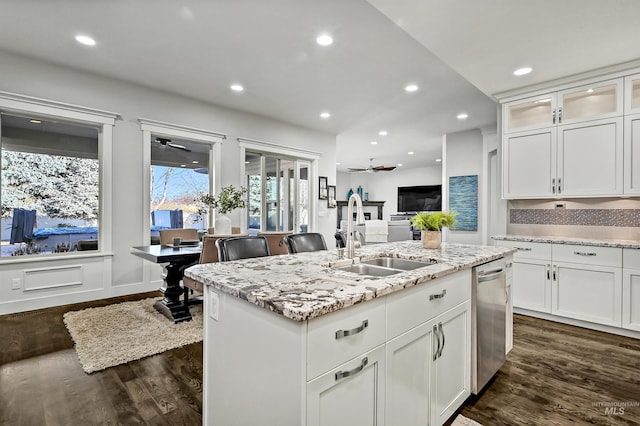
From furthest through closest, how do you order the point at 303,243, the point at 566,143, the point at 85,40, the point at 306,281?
the point at 566,143, the point at 85,40, the point at 303,243, the point at 306,281

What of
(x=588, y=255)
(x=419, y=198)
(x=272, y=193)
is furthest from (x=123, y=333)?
(x=419, y=198)

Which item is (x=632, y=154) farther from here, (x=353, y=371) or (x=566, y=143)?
(x=353, y=371)

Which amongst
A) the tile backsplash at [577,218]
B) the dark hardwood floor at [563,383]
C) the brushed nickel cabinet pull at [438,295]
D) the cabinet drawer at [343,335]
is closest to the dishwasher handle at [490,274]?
the brushed nickel cabinet pull at [438,295]

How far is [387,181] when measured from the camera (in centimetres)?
1254

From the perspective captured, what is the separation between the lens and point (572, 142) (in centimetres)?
326

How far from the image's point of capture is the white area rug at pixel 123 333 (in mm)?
2367

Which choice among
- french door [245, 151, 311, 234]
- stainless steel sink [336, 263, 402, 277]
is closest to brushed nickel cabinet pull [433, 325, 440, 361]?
stainless steel sink [336, 263, 402, 277]

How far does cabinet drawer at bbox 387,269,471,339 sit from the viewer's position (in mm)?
1242

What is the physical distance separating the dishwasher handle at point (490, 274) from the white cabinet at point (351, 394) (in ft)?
3.35

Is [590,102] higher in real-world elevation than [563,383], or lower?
higher

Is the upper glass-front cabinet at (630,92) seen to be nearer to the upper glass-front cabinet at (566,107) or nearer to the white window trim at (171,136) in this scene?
the upper glass-front cabinet at (566,107)

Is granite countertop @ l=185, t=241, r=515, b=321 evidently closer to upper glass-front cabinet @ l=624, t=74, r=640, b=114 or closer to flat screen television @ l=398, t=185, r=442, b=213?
upper glass-front cabinet @ l=624, t=74, r=640, b=114

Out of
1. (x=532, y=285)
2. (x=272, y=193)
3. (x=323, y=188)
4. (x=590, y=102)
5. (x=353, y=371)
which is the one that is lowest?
(x=532, y=285)

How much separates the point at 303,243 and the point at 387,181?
35.1ft
